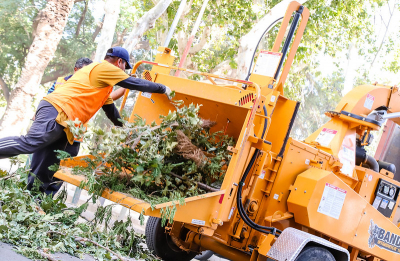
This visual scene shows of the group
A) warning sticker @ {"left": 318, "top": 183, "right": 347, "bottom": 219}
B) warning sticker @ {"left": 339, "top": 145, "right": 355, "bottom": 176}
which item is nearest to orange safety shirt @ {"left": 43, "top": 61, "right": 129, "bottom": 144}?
warning sticker @ {"left": 318, "top": 183, "right": 347, "bottom": 219}

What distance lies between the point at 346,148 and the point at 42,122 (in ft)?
12.0

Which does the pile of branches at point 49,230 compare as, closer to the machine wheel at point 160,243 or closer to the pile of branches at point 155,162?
the pile of branches at point 155,162

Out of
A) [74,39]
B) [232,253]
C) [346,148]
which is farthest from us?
[74,39]

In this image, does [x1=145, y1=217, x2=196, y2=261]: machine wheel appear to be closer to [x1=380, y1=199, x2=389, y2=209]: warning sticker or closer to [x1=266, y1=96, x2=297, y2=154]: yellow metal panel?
[x1=266, y1=96, x2=297, y2=154]: yellow metal panel

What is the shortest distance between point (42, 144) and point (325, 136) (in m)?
3.44

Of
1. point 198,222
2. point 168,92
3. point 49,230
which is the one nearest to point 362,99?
point 168,92

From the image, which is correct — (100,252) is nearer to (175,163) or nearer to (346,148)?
(175,163)

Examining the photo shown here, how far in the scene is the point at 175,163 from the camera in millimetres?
4324

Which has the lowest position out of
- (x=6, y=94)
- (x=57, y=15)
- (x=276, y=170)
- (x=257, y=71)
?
(x=6, y=94)

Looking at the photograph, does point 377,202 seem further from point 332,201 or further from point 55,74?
point 55,74

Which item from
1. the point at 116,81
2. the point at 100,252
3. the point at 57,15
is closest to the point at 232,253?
the point at 100,252

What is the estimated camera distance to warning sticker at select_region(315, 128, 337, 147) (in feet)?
17.5

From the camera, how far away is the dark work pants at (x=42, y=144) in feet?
13.5

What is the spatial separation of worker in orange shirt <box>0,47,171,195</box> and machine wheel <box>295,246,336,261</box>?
85.3 inches
